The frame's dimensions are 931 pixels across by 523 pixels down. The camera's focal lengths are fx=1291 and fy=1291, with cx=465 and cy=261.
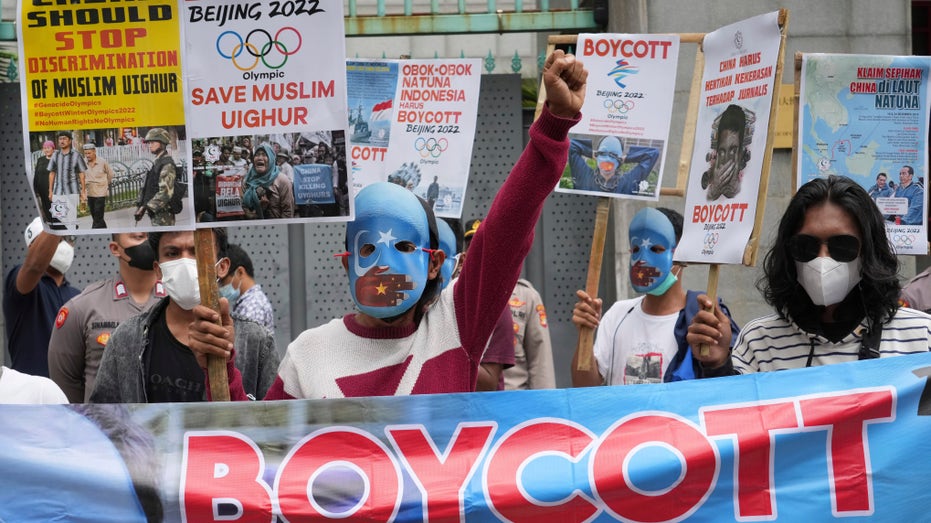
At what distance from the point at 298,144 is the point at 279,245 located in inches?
238

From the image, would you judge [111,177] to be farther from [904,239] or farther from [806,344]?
[904,239]

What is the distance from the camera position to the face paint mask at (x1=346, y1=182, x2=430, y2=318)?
380 cm

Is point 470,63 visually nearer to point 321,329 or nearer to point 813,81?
point 813,81

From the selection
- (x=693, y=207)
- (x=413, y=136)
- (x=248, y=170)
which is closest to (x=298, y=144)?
(x=248, y=170)

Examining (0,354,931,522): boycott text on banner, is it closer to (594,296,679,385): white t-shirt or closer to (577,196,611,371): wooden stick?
(577,196,611,371): wooden stick

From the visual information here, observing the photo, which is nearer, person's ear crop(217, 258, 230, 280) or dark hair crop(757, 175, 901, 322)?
dark hair crop(757, 175, 901, 322)

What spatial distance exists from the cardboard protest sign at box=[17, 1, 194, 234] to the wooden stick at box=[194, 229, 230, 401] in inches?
4.0

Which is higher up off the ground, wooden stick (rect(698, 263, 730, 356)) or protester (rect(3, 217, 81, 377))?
wooden stick (rect(698, 263, 730, 356))

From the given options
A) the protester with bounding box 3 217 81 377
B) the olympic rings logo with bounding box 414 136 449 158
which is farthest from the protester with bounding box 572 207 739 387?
the protester with bounding box 3 217 81 377

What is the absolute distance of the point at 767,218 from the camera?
8.73m

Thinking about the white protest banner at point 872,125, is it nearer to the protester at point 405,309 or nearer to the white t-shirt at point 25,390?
the protester at point 405,309

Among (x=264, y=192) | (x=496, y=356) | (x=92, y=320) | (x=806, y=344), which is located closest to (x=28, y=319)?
(x=92, y=320)

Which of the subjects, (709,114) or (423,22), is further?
(423,22)

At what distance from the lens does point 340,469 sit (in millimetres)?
3766
